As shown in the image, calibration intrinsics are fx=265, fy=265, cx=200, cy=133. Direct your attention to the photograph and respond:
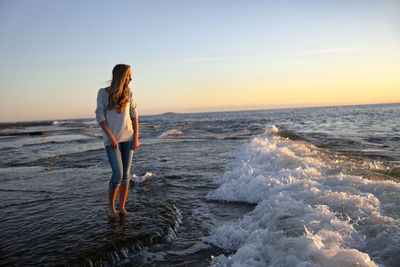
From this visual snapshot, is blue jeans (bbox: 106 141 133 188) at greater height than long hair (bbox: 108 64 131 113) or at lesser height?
lesser


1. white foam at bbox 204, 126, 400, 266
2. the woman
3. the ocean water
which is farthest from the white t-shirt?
white foam at bbox 204, 126, 400, 266

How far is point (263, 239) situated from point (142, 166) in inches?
263

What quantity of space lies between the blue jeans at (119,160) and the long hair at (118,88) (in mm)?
570

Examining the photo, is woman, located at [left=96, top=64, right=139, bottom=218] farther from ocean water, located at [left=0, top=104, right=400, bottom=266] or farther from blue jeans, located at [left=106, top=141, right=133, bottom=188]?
ocean water, located at [left=0, top=104, right=400, bottom=266]

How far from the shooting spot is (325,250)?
2.49 metres

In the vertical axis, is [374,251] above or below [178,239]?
above

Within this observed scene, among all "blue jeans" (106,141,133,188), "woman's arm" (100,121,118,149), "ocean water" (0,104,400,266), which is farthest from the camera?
"blue jeans" (106,141,133,188)

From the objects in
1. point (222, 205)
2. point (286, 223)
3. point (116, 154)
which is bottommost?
point (222, 205)

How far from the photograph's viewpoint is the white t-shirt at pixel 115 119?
12.4ft

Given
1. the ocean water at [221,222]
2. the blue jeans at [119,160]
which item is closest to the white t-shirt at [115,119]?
the blue jeans at [119,160]

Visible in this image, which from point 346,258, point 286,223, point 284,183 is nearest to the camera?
point 346,258

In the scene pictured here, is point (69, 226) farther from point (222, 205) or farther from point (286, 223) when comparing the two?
point (286, 223)

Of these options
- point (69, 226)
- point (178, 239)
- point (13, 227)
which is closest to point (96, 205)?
point (69, 226)

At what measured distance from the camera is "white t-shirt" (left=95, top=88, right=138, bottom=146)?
3791 millimetres
